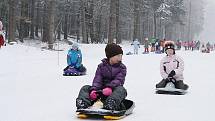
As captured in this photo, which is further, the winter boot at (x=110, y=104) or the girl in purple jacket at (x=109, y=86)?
the girl in purple jacket at (x=109, y=86)

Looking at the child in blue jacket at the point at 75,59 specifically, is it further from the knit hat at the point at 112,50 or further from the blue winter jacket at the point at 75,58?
the knit hat at the point at 112,50

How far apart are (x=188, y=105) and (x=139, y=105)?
1.10 m

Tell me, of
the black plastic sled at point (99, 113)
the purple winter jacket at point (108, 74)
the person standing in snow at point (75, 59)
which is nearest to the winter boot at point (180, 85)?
the purple winter jacket at point (108, 74)

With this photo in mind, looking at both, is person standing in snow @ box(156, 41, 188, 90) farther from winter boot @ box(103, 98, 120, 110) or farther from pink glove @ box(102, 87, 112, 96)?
winter boot @ box(103, 98, 120, 110)

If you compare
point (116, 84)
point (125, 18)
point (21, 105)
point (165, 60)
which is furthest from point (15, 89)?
point (125, 18)

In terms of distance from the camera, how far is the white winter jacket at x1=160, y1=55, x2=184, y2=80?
12609 millimetres

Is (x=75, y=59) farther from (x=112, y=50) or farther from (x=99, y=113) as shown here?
(x=99, y=113)

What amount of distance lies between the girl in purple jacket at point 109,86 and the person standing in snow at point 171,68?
Answer: 3807 millimetres

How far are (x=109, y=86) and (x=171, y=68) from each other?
4392 mm

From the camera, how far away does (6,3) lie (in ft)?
153

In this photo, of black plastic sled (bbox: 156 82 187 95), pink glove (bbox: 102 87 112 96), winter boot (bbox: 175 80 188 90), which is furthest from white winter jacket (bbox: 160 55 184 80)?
pink glove (bbox: 102 87 112 96)

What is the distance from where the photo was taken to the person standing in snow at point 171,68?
1253 centimetres

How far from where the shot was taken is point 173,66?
12734 millimetres

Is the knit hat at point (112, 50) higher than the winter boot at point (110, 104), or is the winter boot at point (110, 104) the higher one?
the knit hat at point (112, 50)
